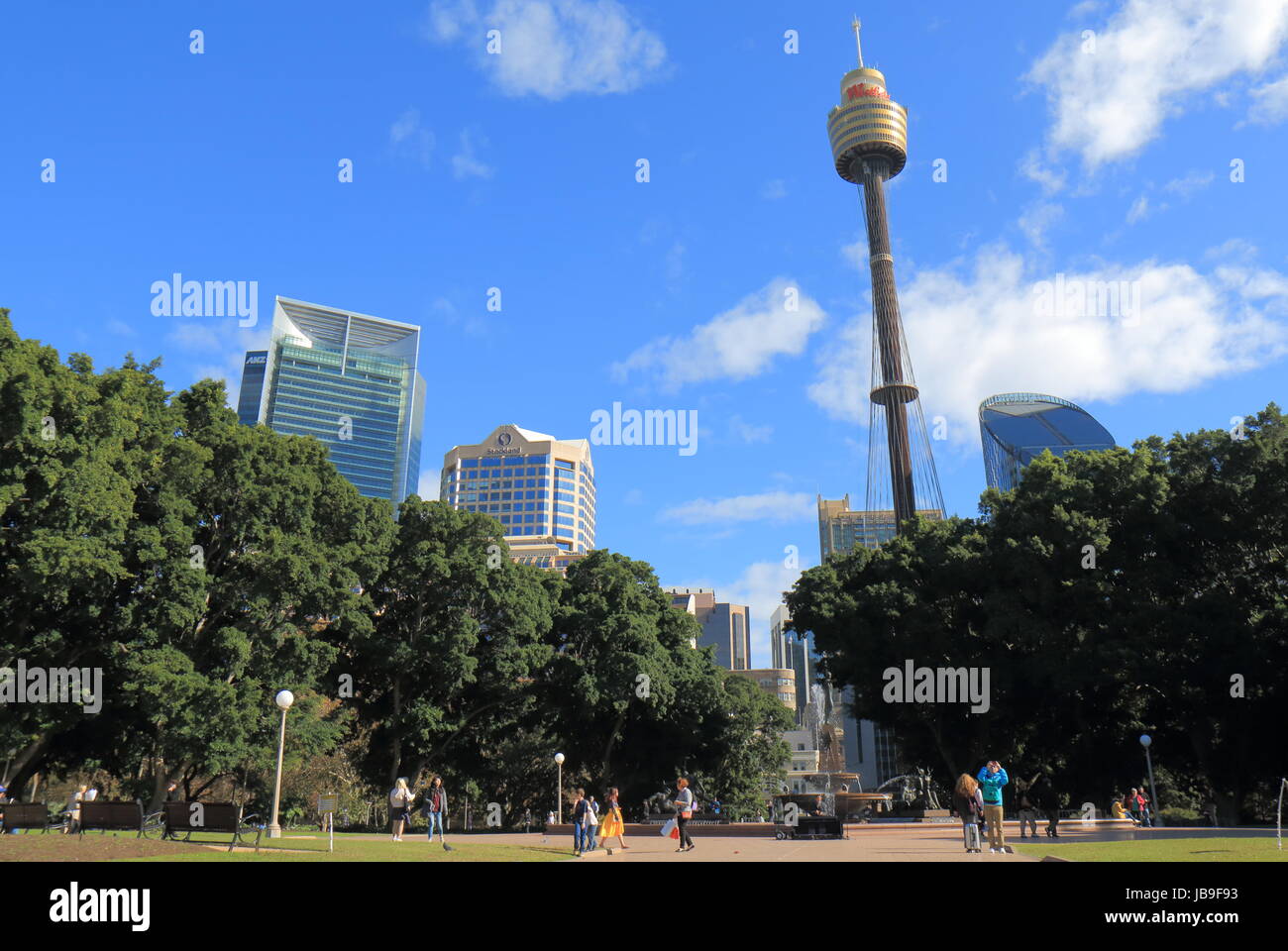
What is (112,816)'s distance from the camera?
2445cm

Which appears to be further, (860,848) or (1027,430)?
(1027,430)

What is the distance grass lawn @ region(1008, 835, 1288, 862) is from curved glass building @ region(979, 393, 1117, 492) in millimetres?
160941

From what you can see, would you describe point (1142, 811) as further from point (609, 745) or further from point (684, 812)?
point (684, 812)

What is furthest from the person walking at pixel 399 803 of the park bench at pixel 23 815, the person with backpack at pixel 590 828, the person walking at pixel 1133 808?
the person walking at pixel 1133 808

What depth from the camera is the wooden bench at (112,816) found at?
24.0 m

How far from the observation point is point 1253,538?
38.2 meters

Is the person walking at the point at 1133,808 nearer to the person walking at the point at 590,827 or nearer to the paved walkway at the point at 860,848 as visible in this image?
the paved walkway at the point at 860,848

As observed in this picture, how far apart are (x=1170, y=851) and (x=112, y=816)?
2471 cm

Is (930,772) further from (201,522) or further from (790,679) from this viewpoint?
(790,679)

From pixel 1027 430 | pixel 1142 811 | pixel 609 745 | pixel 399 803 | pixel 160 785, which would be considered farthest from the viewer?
pixel 1027 430

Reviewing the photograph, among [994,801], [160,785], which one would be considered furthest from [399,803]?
[994,801]

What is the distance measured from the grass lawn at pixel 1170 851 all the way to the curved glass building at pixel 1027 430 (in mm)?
160941

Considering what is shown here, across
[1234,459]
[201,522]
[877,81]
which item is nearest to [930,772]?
[1234,459]
